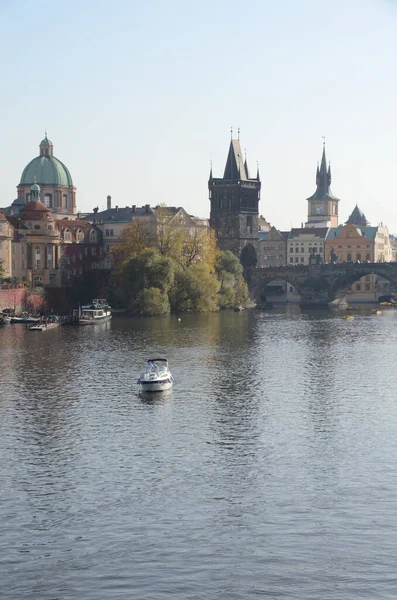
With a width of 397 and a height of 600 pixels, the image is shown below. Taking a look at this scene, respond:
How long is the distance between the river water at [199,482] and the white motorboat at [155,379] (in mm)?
952

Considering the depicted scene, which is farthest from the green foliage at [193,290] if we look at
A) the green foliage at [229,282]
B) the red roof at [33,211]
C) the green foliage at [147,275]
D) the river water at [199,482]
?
the river water at [199,482]

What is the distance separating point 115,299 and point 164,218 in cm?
1603

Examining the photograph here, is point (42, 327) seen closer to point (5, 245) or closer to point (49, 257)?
point (5, 245)

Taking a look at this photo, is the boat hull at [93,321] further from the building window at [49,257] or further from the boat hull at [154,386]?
the boat hull at [154,386]

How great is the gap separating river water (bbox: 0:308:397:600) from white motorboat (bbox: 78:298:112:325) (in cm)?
4208

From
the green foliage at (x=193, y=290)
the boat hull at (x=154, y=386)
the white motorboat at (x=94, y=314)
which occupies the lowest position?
the boat hull at (x=154, y=386)

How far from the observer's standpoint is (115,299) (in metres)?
163

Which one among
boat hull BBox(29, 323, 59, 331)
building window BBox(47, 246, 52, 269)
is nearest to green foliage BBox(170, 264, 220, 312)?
building window BBox(47, 246, 52, 269)

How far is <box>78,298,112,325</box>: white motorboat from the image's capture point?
133 m

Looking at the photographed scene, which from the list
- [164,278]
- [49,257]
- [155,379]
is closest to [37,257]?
[49,257]

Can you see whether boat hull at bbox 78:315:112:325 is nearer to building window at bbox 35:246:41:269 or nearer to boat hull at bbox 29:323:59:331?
boat hull at bbox 29:323:59:331

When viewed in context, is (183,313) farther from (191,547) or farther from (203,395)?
(191,547)

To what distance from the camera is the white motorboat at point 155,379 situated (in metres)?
74.1

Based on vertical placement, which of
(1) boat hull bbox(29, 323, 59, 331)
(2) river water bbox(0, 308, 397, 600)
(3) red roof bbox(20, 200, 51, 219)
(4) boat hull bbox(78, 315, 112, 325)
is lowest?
(2) river water bbox(0, 308, 397, 600)
